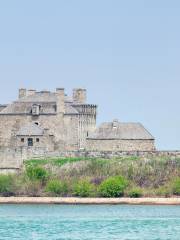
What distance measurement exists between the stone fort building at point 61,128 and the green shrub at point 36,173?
3.32 metres

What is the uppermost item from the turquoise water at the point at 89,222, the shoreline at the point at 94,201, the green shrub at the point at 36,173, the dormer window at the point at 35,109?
the dormer window at the point at 35,109

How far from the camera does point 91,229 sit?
11706 centimetres

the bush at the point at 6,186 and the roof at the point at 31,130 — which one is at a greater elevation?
the roof at the point at 31,130

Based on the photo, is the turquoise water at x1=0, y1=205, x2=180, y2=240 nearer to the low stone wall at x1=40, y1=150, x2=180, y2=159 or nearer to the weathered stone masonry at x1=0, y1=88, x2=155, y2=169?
the low stone wall at x1=40, y1=150, x2=180, y2=159

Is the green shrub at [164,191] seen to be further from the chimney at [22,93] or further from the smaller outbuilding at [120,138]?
the chimney at [22,93]

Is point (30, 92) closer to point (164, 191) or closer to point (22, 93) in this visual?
point (22, 93)

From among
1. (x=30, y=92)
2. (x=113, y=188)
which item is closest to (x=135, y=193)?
(x=113, y=188)

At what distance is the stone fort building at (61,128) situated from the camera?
15588 centimetres

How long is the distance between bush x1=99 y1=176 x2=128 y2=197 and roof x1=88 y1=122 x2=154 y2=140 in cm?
938

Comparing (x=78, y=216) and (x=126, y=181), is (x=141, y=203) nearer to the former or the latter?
(x=126, y=181)

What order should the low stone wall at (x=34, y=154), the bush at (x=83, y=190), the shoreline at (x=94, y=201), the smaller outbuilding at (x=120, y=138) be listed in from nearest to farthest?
the shoreline at (x=94, y=201)
the bush at (x=83, y=190)
the low stone wall at (x=34, y=154)
the smaller outbuilding at (x=120, y=138)

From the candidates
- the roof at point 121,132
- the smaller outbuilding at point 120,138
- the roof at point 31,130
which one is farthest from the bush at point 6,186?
the roof at point 121,132

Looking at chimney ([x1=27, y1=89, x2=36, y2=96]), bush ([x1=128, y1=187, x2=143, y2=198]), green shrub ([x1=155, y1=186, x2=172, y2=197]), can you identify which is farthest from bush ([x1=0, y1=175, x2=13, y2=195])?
chimney ([x1=27, y1=89, x2=36, y2=96])

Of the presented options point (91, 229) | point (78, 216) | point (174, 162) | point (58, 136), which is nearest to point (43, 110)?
point (58, 136)
